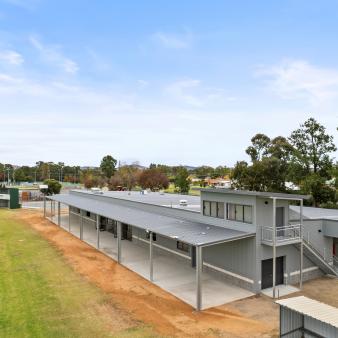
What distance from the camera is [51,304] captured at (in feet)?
61.1

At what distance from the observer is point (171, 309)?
18.1 metres

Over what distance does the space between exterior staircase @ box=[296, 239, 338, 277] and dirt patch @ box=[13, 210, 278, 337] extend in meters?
4.95

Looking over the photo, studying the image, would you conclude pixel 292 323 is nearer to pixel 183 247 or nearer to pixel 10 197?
pixel 183 247

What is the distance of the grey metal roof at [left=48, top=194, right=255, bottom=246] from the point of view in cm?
1969

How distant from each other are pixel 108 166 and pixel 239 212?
111 meters

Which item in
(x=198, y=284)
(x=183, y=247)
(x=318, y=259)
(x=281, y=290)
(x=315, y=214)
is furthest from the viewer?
(x=183, y=247)

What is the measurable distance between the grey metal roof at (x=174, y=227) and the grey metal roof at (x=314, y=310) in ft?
17.4

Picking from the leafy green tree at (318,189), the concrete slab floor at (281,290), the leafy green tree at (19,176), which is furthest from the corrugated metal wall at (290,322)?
the leafy green tree at (19,176)

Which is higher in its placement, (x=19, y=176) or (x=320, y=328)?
(x=19, y=176)

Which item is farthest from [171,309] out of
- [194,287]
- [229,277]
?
[229,277]

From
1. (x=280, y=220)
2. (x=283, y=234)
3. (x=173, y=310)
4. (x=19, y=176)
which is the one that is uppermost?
(x=19, y=176)

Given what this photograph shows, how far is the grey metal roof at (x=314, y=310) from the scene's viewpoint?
13.3m

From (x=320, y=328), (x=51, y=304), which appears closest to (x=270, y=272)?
(x=320, y=328)

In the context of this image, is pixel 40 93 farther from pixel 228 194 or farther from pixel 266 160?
pixel 266 160
